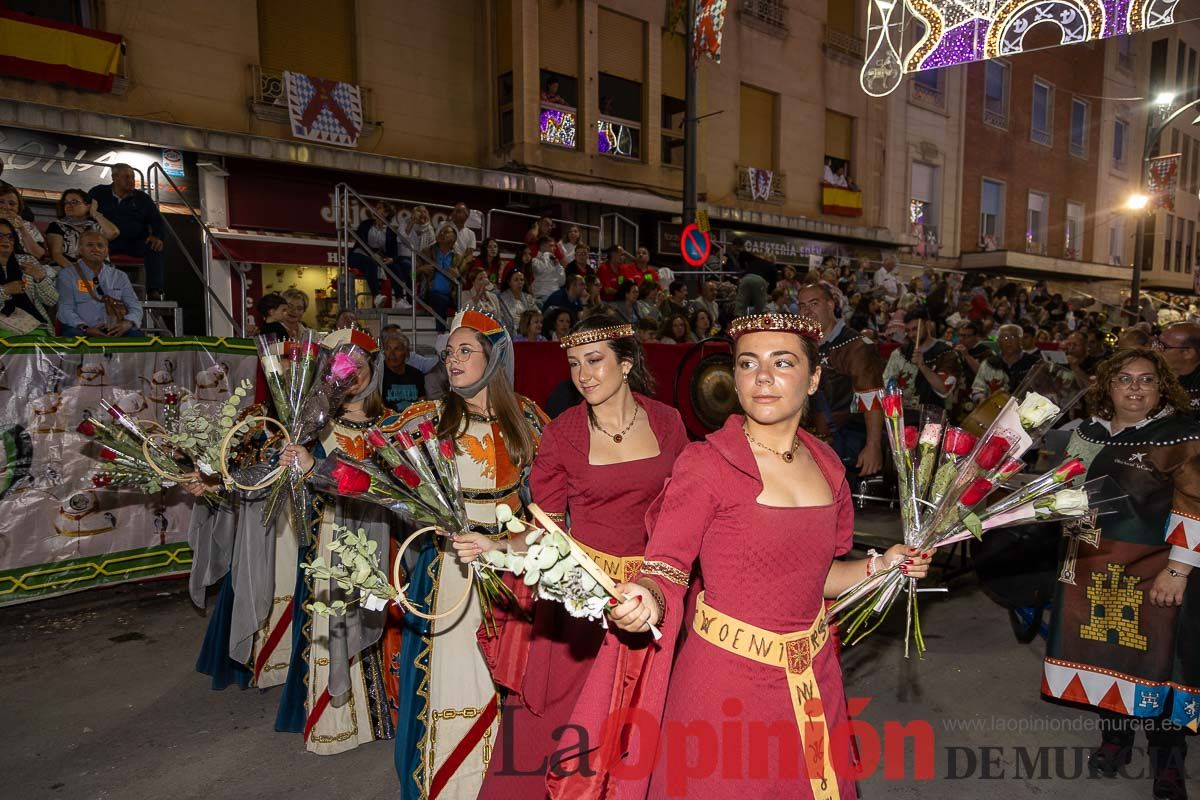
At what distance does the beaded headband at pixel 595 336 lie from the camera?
2.94 m

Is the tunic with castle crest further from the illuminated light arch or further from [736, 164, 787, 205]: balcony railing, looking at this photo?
[736, 164, 787, 205]: balcony railing

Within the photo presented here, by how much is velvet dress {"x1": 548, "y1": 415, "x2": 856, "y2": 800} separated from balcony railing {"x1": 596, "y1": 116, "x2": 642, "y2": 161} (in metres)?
15.1

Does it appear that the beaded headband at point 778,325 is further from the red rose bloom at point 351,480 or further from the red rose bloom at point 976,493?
the red rose bloom at point 351,480

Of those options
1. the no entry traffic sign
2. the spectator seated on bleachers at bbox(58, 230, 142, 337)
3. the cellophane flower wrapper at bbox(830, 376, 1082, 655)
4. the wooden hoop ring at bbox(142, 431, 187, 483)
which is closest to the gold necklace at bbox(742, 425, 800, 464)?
the cellophane flower wrapper at bbox(830, 376, 1082, 655)

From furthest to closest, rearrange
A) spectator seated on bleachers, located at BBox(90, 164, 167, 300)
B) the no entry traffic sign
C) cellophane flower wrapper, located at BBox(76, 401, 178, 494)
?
the no entry traffic sign → spectator seated on bleachers, located at BBox(90, 164, 167, 300) → cellophane flower wrapper, located at BBox(76, 401, 178, 494)

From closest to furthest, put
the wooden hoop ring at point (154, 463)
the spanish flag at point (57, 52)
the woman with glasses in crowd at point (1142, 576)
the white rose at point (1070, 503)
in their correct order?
1. the white rose at point (1070, 503)
2. the woman with glasses in crowd at point (1142, 576)
3. the wooden hoop ring at point (154, 463)
4. the spanish flag at point (57, 52)

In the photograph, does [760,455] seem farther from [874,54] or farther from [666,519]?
[874,54]

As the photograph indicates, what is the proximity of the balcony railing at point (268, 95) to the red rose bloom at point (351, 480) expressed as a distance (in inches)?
465

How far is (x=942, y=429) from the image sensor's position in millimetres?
2514

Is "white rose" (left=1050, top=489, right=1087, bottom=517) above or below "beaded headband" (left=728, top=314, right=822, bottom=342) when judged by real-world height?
below

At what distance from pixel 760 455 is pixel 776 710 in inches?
28.1

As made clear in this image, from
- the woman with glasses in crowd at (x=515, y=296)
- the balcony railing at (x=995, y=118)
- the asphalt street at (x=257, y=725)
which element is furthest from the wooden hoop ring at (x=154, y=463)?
the balcony railing at (x=995, y=118)

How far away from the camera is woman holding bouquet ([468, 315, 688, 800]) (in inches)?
110

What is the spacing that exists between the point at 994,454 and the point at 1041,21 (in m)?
4.92
